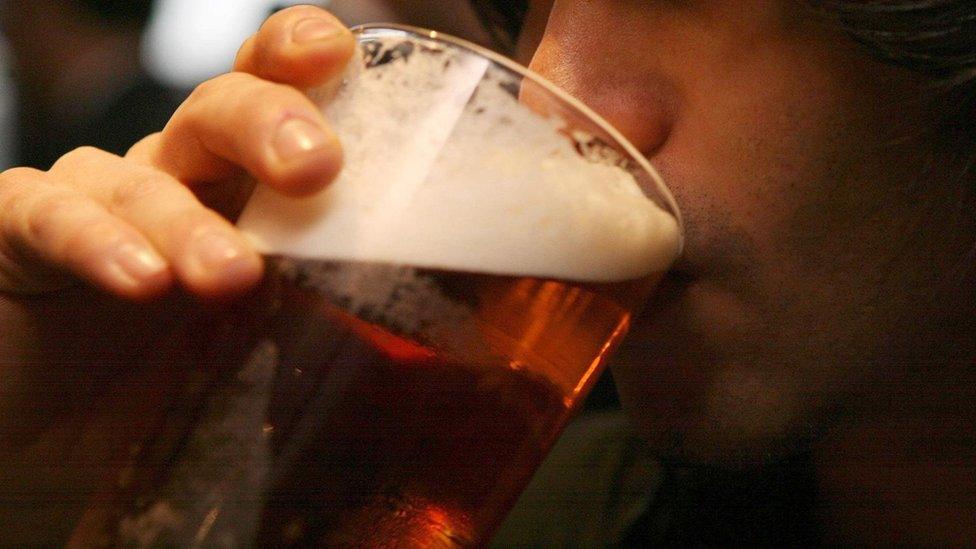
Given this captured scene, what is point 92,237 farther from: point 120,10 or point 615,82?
point 120,10

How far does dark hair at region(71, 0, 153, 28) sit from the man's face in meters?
2.86

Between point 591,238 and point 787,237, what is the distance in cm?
44

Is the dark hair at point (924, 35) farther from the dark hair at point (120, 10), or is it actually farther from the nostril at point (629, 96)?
the dark hair at point (120, 10)

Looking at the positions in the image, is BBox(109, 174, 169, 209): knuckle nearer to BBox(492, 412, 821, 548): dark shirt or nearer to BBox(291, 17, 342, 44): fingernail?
BBox(291, 17, 342, 44): fingernail

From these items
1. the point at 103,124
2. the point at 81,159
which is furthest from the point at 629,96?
the point at 103,124

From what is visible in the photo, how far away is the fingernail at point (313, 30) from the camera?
65 cm

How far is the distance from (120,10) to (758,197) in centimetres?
319

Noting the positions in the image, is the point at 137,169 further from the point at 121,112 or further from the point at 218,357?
the point at 121,112

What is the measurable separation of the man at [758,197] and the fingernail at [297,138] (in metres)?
0.07

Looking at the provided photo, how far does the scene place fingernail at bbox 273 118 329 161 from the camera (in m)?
0.54

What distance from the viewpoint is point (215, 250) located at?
56cm

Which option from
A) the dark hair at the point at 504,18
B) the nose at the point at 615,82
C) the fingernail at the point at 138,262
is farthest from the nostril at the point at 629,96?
the dark hair at the point at 504,18

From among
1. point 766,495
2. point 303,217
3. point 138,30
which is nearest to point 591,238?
point 303,217

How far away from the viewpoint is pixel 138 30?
129 inches
